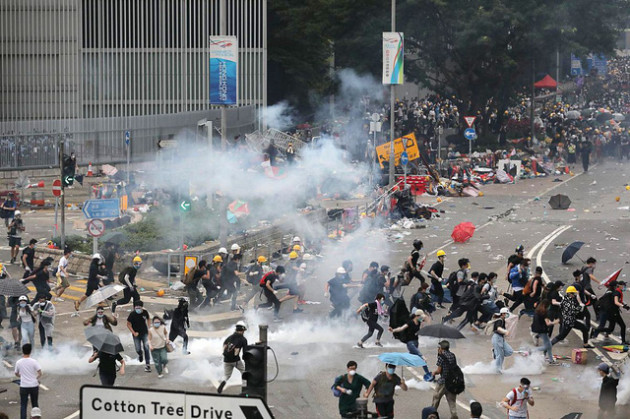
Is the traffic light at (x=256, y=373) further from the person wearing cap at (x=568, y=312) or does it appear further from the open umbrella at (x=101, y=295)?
the person wearing cap at (x=568, y=312)

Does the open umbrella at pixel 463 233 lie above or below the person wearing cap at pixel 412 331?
Result: below

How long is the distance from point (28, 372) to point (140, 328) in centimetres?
293

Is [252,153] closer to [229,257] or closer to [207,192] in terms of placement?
[207,192]

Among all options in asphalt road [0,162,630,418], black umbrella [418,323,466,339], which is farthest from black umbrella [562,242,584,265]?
black umbrella [418,323,466,339]

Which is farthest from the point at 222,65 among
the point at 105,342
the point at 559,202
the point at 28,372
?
the point at 559,202

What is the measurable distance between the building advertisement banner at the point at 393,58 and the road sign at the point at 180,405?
35197 millimetres

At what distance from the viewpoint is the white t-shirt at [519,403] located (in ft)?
49.3

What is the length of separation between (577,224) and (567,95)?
52.7 metres

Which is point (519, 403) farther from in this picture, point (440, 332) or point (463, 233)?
point (463, 233)

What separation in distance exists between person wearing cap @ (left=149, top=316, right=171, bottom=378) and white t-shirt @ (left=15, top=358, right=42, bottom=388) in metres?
2.66

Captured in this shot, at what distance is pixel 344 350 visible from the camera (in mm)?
20531

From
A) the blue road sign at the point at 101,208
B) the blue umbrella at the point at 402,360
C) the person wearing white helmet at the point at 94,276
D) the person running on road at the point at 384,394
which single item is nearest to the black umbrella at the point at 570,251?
the blue road sign at the point at 101,208

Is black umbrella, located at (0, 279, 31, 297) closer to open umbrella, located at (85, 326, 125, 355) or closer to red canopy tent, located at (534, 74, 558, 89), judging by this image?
open umbrella, located at (85, 326, 125, 355)

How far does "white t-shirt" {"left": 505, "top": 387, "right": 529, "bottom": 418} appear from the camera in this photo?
15016 mm
